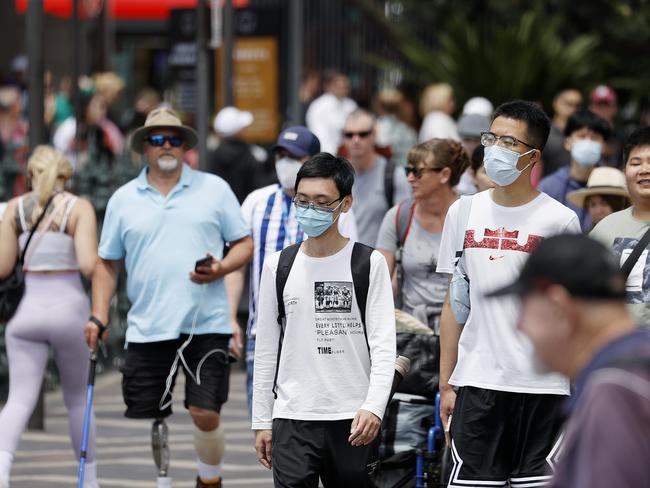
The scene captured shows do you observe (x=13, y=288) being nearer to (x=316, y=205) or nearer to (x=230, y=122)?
(x=316, y=205)

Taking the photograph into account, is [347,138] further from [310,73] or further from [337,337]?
[310,73]

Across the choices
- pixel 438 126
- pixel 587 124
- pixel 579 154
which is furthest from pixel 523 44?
pixel 579 154

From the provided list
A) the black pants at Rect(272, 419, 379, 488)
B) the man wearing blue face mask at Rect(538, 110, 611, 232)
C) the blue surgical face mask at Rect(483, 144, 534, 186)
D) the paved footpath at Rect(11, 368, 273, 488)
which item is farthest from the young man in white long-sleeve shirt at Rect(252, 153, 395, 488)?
the man wearing blue face mask at Rect(538, 110, 611, 232)

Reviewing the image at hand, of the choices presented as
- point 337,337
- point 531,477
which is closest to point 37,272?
point 337,337

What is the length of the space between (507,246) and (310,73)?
13.9 metres

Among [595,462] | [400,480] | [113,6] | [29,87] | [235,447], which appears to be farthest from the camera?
[113,6]

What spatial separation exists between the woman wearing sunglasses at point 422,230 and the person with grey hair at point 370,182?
1.74 meters

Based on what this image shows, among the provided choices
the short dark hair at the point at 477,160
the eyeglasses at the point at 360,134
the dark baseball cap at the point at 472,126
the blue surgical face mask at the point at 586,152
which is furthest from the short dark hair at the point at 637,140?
the dark baseball cap at the point at 472,126

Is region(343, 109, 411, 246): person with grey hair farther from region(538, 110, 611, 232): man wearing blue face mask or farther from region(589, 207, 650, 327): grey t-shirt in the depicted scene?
region(589, 207, 650, 327): grey t-shirt

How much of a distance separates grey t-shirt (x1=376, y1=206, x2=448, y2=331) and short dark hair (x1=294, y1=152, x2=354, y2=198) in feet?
4.89

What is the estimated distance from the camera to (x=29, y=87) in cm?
992

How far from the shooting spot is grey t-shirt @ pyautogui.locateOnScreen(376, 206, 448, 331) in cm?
693

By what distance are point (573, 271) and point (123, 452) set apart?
6631 mm

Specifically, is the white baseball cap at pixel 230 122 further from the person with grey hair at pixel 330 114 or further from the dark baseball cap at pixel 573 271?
the dark baseball cap at pixel 573 271
